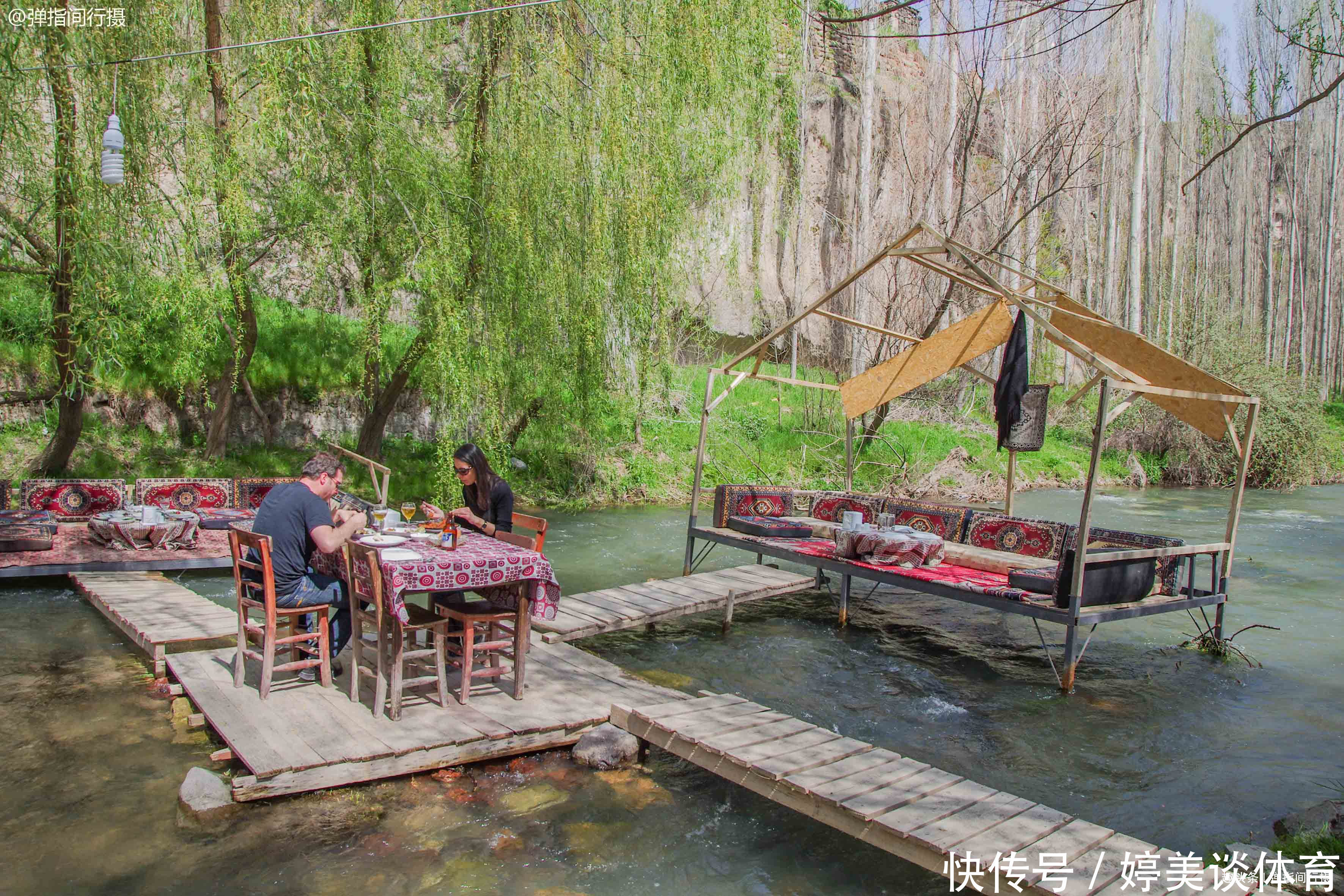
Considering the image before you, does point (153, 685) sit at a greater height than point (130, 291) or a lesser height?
lesser

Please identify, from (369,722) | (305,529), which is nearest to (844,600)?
(369,722)

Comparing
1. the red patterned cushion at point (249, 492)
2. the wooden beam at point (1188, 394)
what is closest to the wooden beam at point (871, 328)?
the wooden beam at point (1188, 394)

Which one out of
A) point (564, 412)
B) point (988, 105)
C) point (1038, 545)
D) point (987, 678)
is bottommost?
Answer: point (987, 678)

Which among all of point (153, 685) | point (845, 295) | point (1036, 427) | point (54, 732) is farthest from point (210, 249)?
point (845, 295)

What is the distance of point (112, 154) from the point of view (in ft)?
20.3

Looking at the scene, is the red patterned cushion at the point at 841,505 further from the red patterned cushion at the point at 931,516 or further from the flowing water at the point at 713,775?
the flowing water at the point at 713,775

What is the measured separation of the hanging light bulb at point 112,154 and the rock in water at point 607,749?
4875 millimetres

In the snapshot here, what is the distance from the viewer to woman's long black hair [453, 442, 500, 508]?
605cm

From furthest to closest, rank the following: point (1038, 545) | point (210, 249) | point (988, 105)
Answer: point (988, 105)
point (210, 249)
point (1038, 545)

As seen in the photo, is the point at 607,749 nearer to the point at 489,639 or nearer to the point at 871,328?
the point at 489,639

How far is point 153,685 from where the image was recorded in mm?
5926

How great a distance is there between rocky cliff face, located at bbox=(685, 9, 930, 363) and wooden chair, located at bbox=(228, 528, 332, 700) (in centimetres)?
1650

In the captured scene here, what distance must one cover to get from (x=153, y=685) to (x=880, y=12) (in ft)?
18.8

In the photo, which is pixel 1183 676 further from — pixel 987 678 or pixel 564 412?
pixel 564 412
